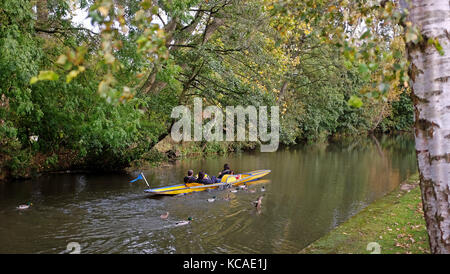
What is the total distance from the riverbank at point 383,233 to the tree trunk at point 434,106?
135 inches

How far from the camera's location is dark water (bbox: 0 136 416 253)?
9078mm

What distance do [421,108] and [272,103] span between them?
1304 centimetres

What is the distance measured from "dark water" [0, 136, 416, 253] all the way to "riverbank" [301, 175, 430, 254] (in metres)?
1.04

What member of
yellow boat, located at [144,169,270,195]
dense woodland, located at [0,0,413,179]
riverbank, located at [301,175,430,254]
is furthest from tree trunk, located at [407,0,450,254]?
yellow boat, located at [144,169,270,195]

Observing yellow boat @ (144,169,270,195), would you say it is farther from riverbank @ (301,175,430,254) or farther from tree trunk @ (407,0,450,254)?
tree trunk @ (407,0,450,254)

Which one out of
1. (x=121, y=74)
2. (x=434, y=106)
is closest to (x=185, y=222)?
(x=121, y=74)

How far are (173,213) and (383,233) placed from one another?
19.7 ft

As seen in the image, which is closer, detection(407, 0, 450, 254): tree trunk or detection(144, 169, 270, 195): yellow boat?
detection(407, 0, 450, 254): tree trunk

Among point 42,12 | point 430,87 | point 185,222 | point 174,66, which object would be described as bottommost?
point 185,222

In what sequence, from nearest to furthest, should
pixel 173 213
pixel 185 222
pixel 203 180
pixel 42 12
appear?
1. pixel 185 222
2. pixel 173 213
3. pixel 42 12
4. pixel 203 180

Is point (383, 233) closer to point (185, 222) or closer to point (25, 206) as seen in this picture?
point (185, 222)

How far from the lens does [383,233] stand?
8.05 meters

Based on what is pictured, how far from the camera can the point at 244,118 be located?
1791 cm
